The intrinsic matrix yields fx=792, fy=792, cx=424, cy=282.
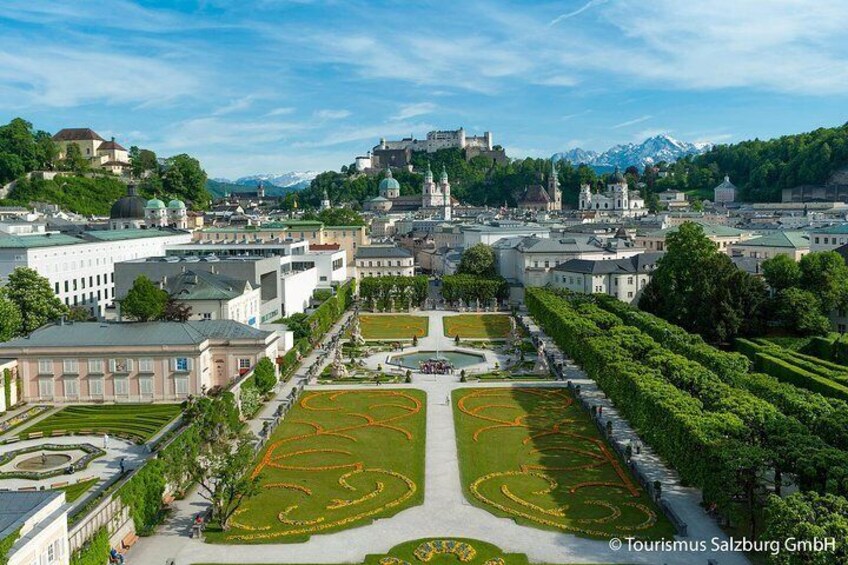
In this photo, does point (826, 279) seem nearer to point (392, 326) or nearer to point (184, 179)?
point (392, 326)

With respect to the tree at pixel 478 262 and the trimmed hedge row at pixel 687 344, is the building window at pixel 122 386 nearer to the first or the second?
the trimmed hedge row at pixel 687 344

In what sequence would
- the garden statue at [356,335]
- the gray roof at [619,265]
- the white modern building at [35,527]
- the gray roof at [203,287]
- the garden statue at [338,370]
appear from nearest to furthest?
1. the white modern building at [35,527]
2. the garden statue at [338,370]
3. the gray roof at [203,287]
4. the garden statue at [356,335]
5. the gray roof at [619,265]

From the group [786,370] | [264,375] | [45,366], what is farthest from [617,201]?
[45,366]

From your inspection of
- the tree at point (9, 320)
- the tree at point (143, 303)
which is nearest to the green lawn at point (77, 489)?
the tree at point (143, 303)

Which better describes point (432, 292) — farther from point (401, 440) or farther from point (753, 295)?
point (401, 440)

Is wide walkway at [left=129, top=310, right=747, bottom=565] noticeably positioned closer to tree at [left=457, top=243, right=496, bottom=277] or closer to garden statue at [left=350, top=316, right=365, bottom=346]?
garden statue at [left=350, top=316, right=365, bottom=346]

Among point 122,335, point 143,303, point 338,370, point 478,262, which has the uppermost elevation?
point 143,303
